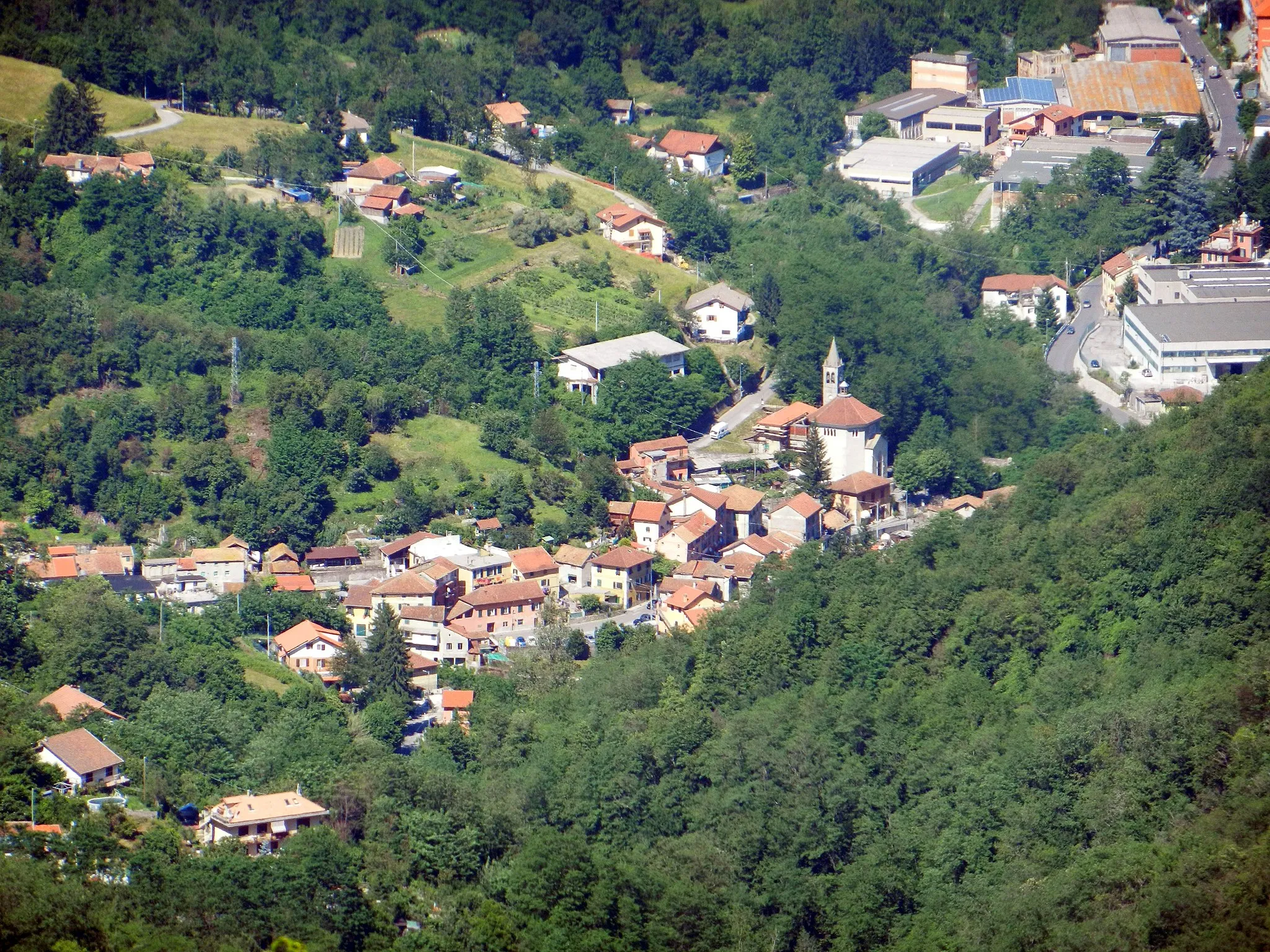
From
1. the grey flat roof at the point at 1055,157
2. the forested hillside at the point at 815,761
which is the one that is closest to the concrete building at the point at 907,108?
the grey flat roof at the point at 1055,157

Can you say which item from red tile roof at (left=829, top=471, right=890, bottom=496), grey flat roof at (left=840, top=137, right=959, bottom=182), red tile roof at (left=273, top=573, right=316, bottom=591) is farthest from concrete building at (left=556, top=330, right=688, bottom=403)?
grey flat roof at (left=840, top=137, right=959, bottom=182)

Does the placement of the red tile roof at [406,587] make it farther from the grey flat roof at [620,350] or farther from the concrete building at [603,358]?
the grey flat roof at [620,350]

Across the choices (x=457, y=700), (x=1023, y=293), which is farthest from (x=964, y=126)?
(x=457, y=700)

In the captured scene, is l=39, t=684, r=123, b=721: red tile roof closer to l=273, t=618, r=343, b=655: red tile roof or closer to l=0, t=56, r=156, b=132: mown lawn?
l=273, t=618, r=343, b=655: red tile roof

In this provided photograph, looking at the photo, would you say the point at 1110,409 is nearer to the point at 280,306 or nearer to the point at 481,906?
the point at 280,306

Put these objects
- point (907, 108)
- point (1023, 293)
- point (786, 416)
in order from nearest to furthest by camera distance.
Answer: point (786, 416), point (1023, 293), point (907, 108)

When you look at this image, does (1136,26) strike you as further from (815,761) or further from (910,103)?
(815,761)
